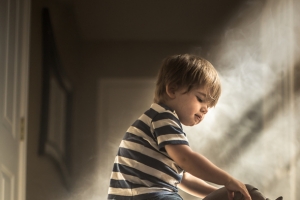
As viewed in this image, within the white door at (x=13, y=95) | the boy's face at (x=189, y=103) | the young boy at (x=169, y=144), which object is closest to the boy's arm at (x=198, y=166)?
the young boy at (x=169, y=144)

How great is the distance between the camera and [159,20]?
5.91 feet

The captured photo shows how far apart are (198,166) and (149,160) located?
131 mm

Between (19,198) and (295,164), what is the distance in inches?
42.2

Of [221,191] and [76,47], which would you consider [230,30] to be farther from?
[221,191]

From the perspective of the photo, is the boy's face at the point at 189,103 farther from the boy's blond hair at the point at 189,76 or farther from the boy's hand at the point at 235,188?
the boy's hand at the point at 235,188

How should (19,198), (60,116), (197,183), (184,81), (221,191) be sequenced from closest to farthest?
1. (221,191)
2. (184,81)
3. (197,183)
4. (19,198)
5. (60,116)

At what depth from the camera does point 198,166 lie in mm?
1092

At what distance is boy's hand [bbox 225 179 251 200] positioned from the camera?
1.03 m

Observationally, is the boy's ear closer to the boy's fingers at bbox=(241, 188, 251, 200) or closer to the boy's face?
the boy's face

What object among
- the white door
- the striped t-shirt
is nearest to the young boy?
the striped t-shirt

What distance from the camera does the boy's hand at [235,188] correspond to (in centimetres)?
103

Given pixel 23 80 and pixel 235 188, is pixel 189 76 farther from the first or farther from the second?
pixel 23 80

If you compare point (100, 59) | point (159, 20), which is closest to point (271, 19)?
point (159, 20)

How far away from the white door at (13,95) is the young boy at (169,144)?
554 millimetres
